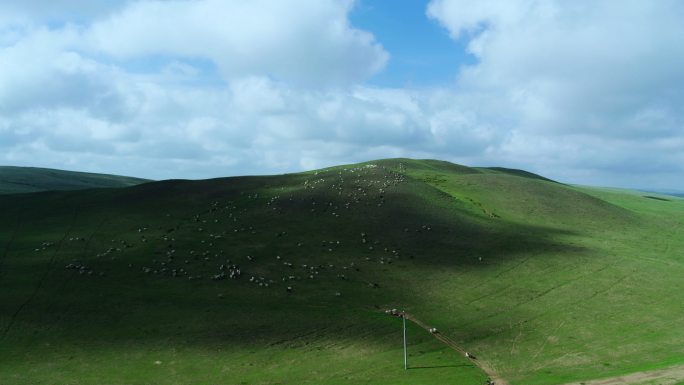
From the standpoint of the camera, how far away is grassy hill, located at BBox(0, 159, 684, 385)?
48.8 meters

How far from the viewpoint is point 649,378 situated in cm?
4288

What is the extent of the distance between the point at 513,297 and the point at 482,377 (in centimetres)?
2345

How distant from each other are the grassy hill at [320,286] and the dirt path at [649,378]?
2040 mm

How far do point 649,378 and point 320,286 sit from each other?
36.9 meters

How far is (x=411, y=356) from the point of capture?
166ft

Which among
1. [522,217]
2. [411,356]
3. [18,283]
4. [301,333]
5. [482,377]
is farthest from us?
[522,217]

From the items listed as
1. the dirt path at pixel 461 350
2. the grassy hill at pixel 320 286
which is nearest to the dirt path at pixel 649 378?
the grassy hill at pixel 320 286

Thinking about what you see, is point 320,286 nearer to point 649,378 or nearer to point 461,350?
point 461,350

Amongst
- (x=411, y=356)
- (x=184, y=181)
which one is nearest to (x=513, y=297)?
(x=411, y=356)

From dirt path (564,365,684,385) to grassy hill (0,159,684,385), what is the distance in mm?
2040

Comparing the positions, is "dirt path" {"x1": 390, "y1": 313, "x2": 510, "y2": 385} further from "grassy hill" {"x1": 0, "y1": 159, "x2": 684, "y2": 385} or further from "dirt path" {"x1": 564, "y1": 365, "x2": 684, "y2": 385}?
"dirt path" {"x1": 564, "y1": 365, "x2": 684, "y2": 385}

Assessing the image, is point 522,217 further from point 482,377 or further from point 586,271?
point 482,377

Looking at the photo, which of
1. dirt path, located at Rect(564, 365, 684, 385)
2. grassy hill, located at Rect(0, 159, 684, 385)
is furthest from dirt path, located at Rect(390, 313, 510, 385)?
dirt path, located at Rect(564, 365, 684, 385)

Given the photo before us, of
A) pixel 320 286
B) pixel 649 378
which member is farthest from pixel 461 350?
pixel 320 286
